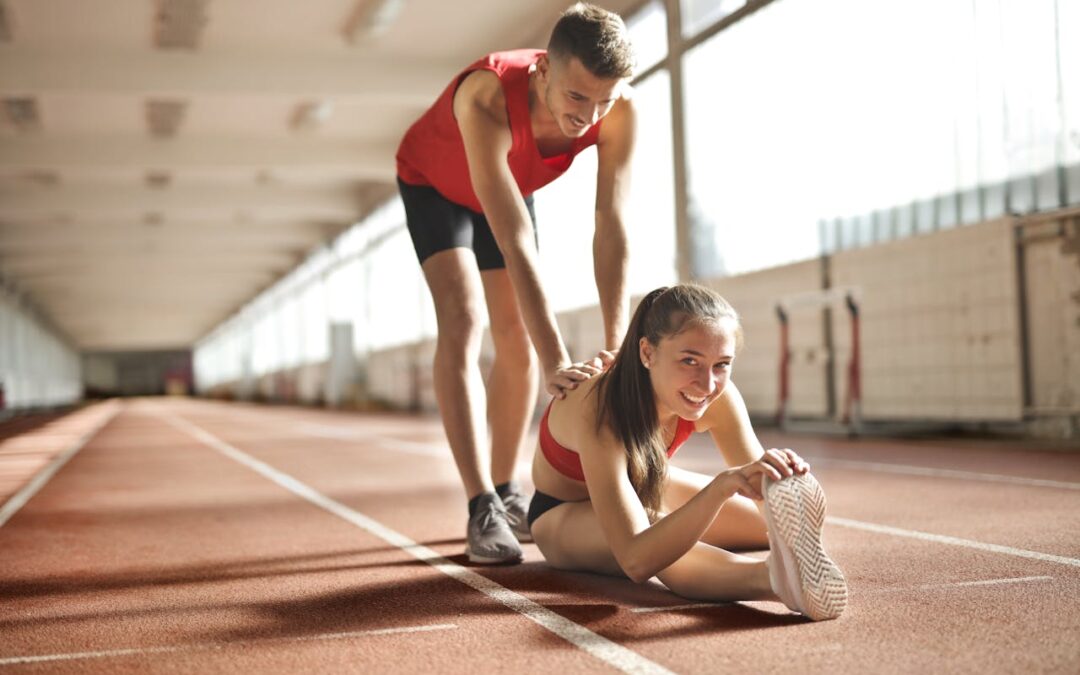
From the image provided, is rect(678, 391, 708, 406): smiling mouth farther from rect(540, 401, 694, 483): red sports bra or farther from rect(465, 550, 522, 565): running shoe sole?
rect(465, 550, 522, 565): running shoe sole

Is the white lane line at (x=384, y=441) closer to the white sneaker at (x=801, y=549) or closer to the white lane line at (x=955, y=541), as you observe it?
the white lane line at (x=955, y=541)

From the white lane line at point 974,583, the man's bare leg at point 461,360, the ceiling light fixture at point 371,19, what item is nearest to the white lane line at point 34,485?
the man's bare leg at point 461,360

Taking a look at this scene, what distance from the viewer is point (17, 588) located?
9.60ft

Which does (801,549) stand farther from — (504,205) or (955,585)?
(504,205)

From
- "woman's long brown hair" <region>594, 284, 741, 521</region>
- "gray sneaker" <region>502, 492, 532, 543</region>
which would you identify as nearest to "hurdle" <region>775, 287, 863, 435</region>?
"gray sneaker" <region>502, 492, 532, 543</region>

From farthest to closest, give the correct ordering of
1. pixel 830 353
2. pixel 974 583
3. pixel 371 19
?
1. pixel 371 19
2. pixel 830 353
3. pixel 974 583

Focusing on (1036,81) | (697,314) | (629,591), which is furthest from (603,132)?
(1036,81)

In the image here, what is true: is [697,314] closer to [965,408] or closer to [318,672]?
[318,672]

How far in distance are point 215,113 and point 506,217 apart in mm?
14004

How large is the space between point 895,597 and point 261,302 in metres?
40.4

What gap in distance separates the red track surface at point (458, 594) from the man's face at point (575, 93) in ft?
3.77

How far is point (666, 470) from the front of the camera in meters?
2.56

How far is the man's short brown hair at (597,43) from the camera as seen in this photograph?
2.57 metres

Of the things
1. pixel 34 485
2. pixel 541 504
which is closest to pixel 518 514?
pixel 541 504
